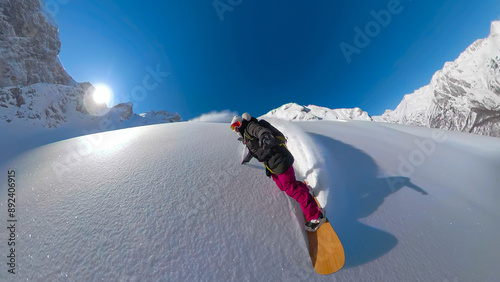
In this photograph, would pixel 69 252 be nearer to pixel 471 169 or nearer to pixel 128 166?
pixel 128 166

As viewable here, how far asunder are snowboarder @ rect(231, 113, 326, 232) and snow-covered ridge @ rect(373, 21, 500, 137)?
40.0 meters

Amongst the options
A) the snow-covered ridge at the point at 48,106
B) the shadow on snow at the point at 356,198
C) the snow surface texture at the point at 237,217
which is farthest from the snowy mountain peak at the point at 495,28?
the snow-covered ridge at the point at 48,106

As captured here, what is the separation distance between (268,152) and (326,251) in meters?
1.29

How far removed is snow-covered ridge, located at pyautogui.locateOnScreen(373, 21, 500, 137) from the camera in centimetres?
2372

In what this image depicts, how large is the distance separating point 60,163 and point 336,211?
5573 millimetres

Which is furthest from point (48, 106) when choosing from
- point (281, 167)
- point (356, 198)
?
point (356, 198)

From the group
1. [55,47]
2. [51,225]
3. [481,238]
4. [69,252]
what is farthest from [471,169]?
[55,47]

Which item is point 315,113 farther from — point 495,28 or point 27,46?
point 27,46

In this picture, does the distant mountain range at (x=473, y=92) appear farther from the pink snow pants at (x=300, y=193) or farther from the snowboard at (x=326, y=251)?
the snowboard at (x=326, y=251)

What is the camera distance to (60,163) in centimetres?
366

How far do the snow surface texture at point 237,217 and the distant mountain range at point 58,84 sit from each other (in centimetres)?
3050

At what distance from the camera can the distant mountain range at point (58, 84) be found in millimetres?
23469

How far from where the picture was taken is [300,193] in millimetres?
2162

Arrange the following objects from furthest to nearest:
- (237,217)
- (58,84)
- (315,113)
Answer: (315,113), (58,84), (237,217)
